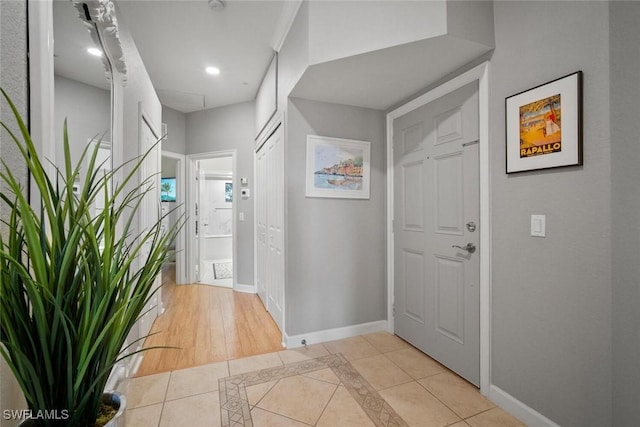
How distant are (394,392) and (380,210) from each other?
4.87 feet

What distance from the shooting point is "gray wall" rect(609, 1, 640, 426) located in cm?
113

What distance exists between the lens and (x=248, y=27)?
2355 millimetres

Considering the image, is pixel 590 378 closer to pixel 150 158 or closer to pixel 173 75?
pixel 150 158

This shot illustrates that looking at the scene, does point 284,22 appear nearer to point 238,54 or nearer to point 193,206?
point 238,54

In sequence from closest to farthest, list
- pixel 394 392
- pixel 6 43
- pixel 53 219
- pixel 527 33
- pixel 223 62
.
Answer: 1. pixel 53 219
2. pixel 6 43
3. pixel 527 33
4. pixel 394 392
5. pixel 223 62

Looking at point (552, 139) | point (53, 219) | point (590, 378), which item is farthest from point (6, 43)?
point (590, 378)

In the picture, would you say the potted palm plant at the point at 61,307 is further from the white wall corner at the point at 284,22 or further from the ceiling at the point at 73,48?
the white wall corner at the point at 284,22

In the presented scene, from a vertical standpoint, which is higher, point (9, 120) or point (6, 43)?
point (6, 43)

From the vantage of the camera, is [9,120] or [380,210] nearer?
[9,120]

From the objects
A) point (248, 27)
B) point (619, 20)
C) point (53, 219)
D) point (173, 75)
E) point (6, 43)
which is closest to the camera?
point (53, 219)

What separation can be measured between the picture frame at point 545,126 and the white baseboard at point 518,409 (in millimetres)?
1301

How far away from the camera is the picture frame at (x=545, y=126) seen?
1.28 m

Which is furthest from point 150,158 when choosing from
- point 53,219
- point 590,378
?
point 590,378

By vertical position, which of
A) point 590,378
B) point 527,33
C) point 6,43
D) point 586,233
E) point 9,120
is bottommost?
point 590,378
